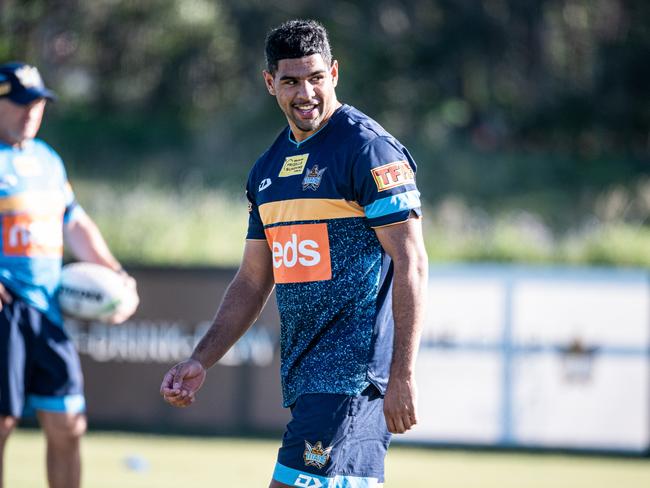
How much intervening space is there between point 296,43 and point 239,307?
1158mm

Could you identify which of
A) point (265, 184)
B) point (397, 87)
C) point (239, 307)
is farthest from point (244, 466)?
point (397, 87)

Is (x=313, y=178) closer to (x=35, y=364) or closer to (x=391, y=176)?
(x=391, y=176)

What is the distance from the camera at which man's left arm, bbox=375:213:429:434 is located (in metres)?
3.87

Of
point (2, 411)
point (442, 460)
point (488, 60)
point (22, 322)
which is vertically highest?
point (488, 60)

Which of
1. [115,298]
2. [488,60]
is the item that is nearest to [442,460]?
[115,298]

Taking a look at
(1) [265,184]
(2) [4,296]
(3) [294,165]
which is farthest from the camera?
(2) [4,296]

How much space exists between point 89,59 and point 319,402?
24.4 m

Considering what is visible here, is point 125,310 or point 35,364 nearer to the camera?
point 35,364

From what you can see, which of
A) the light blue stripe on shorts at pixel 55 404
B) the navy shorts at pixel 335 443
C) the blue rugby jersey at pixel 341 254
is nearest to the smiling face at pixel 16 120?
the light blue stripe on shorts at pixel 55 404

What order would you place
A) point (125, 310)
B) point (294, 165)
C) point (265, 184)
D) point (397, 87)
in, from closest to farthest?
point (294, 165), point (265, 184), point (125, 310), point (397, 87)

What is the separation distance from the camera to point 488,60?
2694cm

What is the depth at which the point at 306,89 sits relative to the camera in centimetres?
418

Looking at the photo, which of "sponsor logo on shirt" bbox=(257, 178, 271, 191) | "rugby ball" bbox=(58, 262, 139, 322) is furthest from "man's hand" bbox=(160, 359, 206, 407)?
"rugby ball" bbox=(58, 262, 139, 322)

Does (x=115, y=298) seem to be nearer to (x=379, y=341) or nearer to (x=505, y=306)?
(x=379, y=341)
